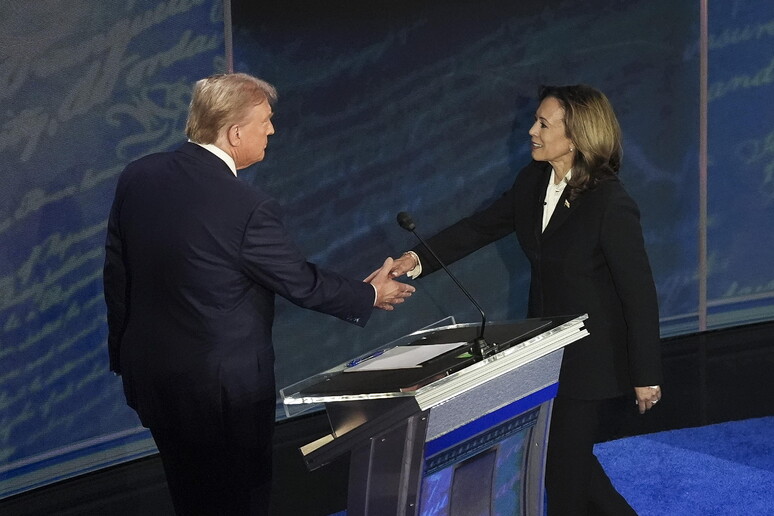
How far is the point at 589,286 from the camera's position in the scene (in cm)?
284

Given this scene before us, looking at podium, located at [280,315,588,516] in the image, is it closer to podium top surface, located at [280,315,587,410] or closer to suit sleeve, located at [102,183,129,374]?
podium top surface, located at [280,315,587,410]

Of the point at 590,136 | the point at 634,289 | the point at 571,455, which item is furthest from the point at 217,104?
the point at 571,455

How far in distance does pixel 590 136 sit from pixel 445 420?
1.16 meters

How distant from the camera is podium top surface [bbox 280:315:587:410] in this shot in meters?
2.05

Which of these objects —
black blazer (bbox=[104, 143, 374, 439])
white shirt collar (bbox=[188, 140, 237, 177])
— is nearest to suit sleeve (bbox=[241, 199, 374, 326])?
black blazer (bbox=[104, 143, 374, 439])

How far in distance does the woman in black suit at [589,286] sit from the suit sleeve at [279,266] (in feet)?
2.06

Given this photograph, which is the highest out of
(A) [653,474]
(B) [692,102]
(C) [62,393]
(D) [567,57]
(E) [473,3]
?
(E) [473,3]

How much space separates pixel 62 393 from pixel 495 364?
2014mm

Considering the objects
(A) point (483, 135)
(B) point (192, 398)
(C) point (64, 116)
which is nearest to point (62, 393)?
(C) point (64, 116)

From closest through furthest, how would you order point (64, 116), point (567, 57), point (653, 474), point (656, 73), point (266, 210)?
point (266, 210), point (64, 116), point (653, 474), point (567, 57), point (656, 73)

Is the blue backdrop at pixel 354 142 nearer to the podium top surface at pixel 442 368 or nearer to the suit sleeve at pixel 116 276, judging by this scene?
the suit sleeve at pixel 116 276

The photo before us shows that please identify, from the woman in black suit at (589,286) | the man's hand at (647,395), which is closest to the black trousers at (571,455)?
the woman in black suit at (589,286)

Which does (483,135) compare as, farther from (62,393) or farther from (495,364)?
(495,364)

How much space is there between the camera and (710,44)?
201 inches
